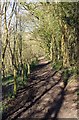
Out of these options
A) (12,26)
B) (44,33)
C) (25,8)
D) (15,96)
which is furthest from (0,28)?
(44,33)

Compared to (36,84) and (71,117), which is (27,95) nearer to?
(36,84)

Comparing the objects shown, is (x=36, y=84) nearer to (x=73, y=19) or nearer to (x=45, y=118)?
(x=73, y=19)

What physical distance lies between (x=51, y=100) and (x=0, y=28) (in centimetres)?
672

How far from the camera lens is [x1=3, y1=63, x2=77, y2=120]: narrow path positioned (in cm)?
1537

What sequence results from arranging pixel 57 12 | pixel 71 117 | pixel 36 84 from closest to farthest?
pixel 71 117 → pixel 36 84 → pixel 57 12

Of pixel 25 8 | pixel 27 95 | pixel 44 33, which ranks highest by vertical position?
pixel 25 8

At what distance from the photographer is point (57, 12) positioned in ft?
88.9

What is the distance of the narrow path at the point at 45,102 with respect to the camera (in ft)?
50.4

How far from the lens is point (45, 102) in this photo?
59.1ft

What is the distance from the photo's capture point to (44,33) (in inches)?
1666

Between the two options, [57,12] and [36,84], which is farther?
[57,12]

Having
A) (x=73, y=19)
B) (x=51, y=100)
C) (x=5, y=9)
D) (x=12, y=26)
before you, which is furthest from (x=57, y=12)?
(x=51, y=100)

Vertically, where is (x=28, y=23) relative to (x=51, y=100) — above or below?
above

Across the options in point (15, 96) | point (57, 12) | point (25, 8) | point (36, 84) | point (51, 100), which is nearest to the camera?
point (51, 100)
